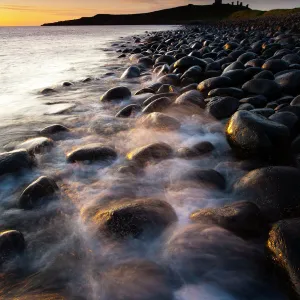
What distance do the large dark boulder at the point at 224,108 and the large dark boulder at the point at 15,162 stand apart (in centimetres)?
226

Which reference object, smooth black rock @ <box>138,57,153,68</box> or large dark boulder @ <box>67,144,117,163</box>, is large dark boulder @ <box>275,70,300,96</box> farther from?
smooth black rock @ <box>138,57,153,68</box>

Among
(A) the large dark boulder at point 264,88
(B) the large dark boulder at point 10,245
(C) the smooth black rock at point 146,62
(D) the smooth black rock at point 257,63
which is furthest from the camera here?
(C) the smooth black rock at point 146,62

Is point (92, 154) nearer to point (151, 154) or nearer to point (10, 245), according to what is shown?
point (151, 154)

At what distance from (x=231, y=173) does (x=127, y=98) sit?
10.2 ft

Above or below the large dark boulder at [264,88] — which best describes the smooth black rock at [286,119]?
above

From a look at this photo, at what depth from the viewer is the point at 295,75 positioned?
424 cm

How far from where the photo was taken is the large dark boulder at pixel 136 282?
147 cm

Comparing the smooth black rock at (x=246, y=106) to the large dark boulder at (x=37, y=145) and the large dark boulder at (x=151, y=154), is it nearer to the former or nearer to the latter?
the large dark boulder at (x=151, y=154)

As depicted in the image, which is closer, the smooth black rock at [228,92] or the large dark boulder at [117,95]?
the smooth black rock at [228,92]

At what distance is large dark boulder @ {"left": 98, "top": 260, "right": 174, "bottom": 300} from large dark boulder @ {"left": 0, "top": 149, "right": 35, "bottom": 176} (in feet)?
5.00

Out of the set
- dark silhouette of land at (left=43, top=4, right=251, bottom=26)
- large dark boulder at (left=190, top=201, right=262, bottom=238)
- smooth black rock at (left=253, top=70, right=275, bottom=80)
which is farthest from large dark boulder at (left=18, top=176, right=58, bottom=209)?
dark silhouette of land at (left=43, top=4, right=251, bottom=26)

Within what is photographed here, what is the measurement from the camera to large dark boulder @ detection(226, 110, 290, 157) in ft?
8.46

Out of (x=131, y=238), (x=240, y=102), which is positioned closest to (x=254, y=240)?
(x=131, y=238)

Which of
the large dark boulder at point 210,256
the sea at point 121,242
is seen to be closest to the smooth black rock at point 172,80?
the sea at point 121,242
